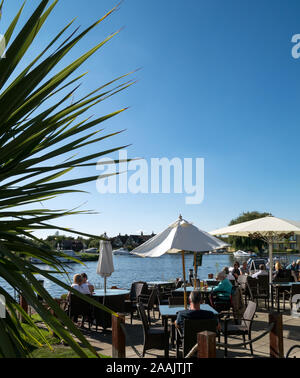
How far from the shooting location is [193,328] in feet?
16.0

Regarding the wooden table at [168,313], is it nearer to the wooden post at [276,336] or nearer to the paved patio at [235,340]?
the paved patio at [235,340]

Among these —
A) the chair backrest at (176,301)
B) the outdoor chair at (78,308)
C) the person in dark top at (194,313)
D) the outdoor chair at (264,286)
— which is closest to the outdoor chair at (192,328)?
the person in dark top at (194,313)

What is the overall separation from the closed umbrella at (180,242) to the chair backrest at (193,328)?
1671 mm

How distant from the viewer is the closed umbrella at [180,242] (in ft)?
21.2

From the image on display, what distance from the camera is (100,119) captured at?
216 centimetres

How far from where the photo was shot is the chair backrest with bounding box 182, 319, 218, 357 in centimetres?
484

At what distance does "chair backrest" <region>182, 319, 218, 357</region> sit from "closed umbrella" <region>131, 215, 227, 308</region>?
1671 millimetres

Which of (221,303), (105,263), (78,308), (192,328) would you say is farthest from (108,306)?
(192,328)

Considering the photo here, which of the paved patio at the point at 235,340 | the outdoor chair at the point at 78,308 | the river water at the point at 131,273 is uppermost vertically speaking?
the outdoor chair at the point at 78,308

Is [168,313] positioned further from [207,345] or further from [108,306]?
[207,345]

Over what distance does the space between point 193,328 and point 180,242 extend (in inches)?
74.9
